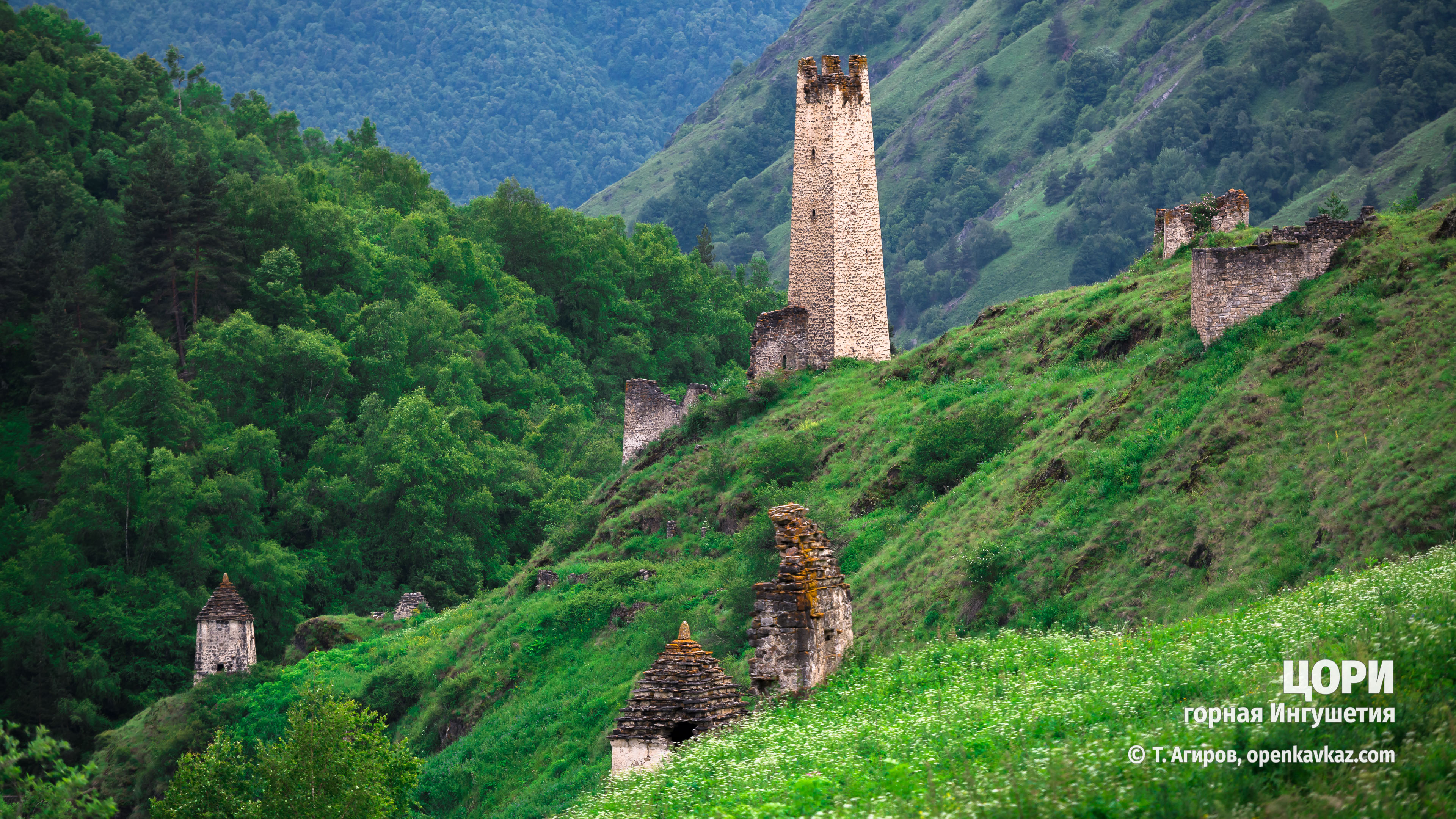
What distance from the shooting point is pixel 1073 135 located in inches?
5930

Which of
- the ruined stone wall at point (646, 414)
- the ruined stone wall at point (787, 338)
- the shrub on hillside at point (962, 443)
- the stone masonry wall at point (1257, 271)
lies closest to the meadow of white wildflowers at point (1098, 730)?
the stone masonry wall at point (1257, 271)

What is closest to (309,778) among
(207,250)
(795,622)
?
(795,622)

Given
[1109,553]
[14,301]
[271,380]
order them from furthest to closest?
1. [14,301]
2. [271,380]
3. [1109,553]

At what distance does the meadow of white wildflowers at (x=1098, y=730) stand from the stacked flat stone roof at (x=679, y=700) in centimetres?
40

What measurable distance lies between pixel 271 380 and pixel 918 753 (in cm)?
5577

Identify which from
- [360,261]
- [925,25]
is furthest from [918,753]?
[925,25]

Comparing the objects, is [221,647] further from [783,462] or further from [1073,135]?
[1073,135]

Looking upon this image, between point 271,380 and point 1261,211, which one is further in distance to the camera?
point 1261,211

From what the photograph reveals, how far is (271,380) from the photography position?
208 feet

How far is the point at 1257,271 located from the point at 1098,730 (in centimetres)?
1437

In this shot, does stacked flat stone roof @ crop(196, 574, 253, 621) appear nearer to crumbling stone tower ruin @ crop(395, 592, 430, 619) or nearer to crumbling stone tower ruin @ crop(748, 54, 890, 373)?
crumbling stone tower ruin @ crop(395, 592, 430, 619)

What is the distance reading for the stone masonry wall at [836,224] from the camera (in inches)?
1647

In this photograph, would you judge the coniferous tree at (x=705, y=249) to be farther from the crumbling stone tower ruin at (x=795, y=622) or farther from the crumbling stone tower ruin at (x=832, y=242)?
the crumbling stone tower ruin at (x=795, y=622)

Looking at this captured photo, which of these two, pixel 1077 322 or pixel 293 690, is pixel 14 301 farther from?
pixel 1077 322
